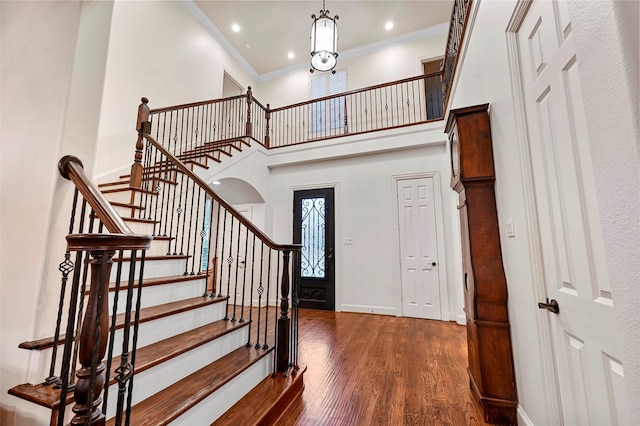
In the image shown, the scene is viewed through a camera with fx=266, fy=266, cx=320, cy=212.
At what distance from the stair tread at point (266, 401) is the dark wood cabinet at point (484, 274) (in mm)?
1320

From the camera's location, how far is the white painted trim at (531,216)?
133cm

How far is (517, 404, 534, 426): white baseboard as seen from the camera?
1525 millimetres

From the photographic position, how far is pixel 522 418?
160 cm

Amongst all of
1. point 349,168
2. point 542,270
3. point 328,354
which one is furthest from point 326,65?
point 328,354

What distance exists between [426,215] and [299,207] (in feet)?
7.79

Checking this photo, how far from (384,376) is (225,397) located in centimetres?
140

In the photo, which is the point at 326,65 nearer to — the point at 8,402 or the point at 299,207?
the point at 299,207

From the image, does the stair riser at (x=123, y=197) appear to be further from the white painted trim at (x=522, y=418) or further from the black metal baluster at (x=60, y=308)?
the white painted trim at (x=522, y=418)

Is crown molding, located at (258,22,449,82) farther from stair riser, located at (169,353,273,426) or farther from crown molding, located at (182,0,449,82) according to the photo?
stair riser, located at (169,353,273,426)

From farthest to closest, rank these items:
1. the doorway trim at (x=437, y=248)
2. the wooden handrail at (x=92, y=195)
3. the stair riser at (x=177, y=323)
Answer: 1. the doorway trim at (x=437, y=248)
2. the stair riser at (x=177, y=323)
3. the wooden handrail at (x=92, y=195)

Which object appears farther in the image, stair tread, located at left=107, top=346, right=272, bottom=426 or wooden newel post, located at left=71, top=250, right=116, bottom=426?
stair tread, located at left=107, top=346, right=272, bottom=426

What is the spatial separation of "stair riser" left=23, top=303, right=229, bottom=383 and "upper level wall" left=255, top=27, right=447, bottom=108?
6.00 m

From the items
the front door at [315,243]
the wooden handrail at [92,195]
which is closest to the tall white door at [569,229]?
the wooden handrail at [92,195]

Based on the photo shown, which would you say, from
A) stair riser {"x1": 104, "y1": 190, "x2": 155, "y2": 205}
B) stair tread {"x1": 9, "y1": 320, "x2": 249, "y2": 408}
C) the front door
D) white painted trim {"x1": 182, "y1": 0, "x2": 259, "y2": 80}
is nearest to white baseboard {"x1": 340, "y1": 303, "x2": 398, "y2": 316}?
the front door
